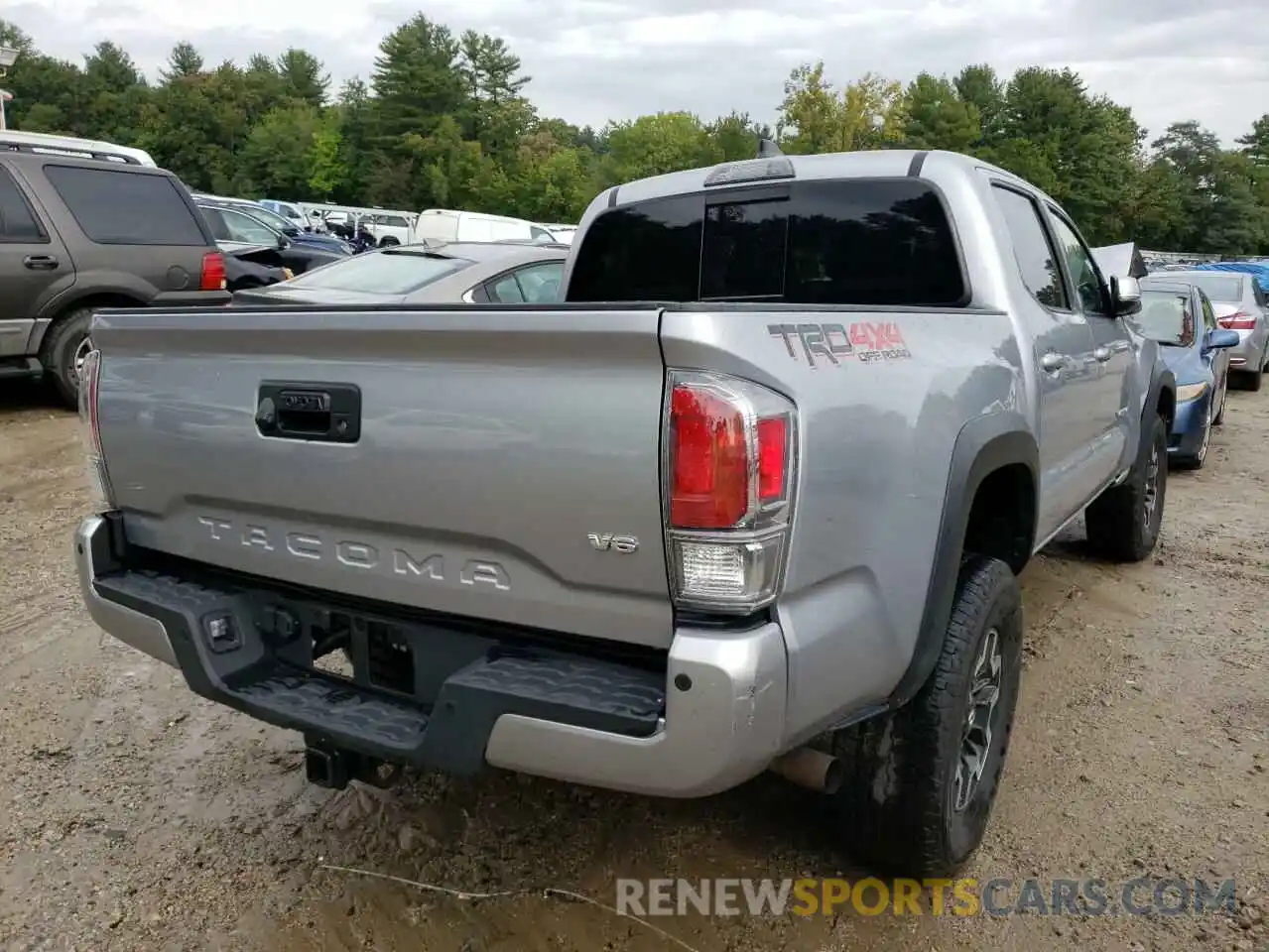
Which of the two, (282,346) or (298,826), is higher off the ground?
(282,346)

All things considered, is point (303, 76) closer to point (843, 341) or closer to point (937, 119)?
point (937, 119)

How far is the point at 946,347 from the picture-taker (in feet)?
8.47

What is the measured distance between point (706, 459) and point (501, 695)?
0.64 meters

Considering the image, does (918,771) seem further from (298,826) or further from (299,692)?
(298,826)

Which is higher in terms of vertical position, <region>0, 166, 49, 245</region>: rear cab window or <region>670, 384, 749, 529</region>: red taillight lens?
<region>0, 166, 49, 245</region>: rear cab window

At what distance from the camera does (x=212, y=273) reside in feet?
28.6

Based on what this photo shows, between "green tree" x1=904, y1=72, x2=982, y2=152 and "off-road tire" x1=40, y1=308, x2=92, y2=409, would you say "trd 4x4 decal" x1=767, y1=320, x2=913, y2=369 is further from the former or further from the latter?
"green tree" x1=904, y1=72, x2=982, y2=152

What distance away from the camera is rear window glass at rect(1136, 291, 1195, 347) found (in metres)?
8.38

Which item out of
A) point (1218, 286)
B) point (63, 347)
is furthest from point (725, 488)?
point (1218, 286)

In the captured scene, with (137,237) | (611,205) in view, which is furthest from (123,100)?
(611,205)

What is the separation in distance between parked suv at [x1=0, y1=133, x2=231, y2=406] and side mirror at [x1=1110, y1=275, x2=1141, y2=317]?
22.0 ft

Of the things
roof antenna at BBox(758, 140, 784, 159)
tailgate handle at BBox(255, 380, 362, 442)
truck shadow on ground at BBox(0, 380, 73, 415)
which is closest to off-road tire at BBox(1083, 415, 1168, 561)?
roof antenna at BBox(758, 140, 784, 159)

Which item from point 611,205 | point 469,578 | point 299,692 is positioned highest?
point 611,205

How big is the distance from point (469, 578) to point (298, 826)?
1.35m
